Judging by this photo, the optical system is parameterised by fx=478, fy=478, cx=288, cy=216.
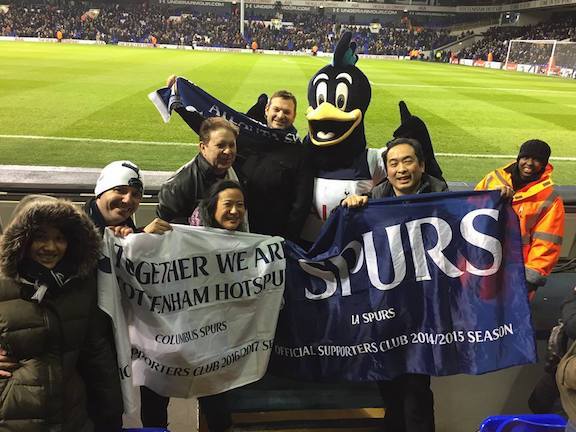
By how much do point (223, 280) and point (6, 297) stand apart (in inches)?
41.1

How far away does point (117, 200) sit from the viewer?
2.39 metres

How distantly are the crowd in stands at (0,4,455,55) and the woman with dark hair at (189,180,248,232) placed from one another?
42480mm

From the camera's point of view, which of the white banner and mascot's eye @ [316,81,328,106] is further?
mascot's eye @ [316,81,328,106]

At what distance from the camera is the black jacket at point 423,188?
2.70m

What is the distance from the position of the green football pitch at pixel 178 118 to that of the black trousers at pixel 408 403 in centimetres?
461

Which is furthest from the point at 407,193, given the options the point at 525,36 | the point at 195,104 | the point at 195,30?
the point at 195,30

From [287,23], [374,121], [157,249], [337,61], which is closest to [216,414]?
[157,249]

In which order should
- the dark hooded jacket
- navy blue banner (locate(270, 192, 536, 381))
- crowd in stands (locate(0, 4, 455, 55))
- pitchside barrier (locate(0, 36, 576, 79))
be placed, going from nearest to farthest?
1. the dark hooded jacket
2. navy blue banner (locate(270, 192, 536, 381))
3. pitchside barrier (locate(0, 36, 576, 79))
4. crowd in stands (locate(0, 4, 455, 55))

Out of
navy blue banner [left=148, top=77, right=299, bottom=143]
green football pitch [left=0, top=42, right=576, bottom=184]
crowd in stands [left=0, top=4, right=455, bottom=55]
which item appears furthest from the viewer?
crowd in stands [left=0, top=4, right=455, bottom=55]

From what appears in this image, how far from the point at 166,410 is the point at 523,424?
1.89m

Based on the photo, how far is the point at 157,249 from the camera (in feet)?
8.04

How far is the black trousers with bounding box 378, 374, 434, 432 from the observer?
254 cm

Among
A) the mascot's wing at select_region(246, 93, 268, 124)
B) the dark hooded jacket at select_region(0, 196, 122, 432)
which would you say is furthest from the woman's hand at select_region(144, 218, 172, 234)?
the mascot's wing at select_region(246, 93, 268, 124)

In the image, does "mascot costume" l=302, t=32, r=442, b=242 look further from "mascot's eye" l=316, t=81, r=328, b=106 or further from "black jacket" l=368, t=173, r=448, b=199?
"black jacket" l=368, t=173, r=448, b=199
